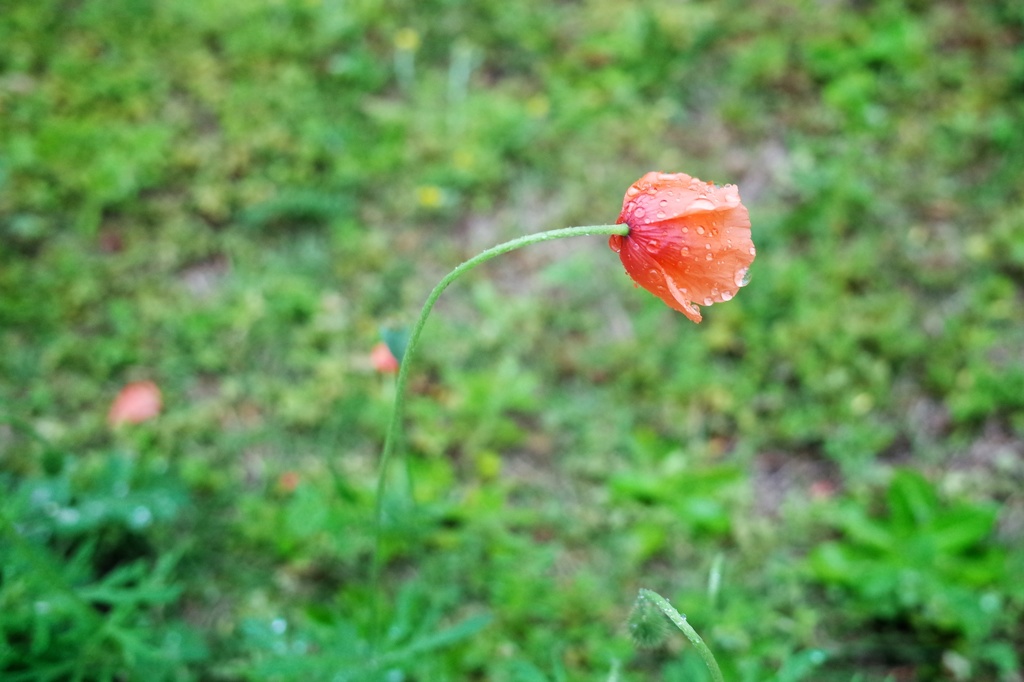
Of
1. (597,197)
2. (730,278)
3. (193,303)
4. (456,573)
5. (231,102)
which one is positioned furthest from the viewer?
(231,102)

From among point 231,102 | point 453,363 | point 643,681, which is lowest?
point 643,681

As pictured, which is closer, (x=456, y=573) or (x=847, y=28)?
(x=456, y=573)

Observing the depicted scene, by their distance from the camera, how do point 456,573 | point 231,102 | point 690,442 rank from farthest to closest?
point 231,102
point 690,442
point 456,573

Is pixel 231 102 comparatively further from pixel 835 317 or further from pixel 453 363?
pixel 835 317

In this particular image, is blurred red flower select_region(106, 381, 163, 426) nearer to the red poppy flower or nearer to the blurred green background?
the blurred green background

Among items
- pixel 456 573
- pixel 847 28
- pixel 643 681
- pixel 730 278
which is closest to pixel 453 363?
pixel 456 573

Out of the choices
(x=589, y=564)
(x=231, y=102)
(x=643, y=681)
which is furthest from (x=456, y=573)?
(x=231, y=102)

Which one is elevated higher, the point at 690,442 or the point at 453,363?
the point at 453,363

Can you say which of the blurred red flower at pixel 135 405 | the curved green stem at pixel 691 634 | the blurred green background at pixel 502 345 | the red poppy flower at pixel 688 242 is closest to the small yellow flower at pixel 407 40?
the blurred green background at pixel 502 345
